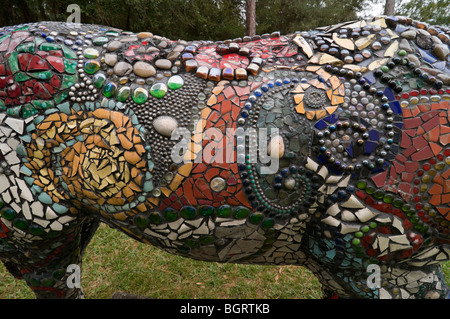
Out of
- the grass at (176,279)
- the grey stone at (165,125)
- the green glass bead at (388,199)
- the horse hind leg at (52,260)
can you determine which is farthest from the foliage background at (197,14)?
the green glass bead at (388,199)

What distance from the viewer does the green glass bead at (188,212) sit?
1.19m

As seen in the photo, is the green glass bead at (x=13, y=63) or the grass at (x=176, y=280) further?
the grass at (x=176, y=280)

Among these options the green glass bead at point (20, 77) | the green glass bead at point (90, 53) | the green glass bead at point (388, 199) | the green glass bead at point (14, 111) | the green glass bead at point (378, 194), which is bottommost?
the green glass bead at point (388, 199)

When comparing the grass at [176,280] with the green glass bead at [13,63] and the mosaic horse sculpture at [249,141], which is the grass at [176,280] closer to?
the mosaic horse sculpture at [249,141]

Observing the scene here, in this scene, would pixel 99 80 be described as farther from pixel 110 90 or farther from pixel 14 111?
pixel 14 111

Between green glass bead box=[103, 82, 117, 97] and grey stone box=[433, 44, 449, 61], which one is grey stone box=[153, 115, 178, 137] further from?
grey stone box=[433, 44, 449, 61]

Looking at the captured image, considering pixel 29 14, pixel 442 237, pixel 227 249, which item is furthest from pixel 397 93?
pixel 29 14

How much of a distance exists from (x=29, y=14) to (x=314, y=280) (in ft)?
23.6

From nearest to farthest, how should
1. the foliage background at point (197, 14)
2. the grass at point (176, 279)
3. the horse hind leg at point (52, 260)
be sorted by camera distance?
the horse hind leg at point (52, 260)
the grass at point (176, 279)
the foliage background at point (197, 14)

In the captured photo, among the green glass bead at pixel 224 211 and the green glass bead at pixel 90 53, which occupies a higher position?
the green glass bead at pixel 90 53

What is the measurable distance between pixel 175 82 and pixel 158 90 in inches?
2.5

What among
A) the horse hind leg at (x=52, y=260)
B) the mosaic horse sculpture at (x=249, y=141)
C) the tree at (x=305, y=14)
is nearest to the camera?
the mosaic horse sculpture at (x=249, y=141)

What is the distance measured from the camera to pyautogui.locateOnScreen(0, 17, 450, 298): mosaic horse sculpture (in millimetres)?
1134

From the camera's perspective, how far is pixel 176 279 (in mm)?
2881
